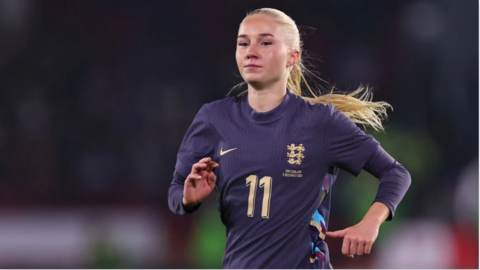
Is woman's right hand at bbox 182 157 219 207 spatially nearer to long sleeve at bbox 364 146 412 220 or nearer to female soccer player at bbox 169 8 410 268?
female soccer player at bbox 169 8 410 268

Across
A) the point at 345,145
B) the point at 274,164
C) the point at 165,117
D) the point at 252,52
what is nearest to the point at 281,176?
the point at 274,164

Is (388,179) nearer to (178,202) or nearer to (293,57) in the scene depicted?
(293,57)

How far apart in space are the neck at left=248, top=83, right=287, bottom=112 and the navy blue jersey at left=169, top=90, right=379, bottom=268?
0.03 meters

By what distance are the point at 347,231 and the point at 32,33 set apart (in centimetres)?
387

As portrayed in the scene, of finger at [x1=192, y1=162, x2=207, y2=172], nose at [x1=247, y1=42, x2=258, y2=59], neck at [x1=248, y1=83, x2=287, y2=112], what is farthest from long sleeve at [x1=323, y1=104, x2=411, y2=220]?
finger at [x1=192, y1=162, x2=207, y2=172]

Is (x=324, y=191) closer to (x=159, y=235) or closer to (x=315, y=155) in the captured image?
(x=315, y=155)

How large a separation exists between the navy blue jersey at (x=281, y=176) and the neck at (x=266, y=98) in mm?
31

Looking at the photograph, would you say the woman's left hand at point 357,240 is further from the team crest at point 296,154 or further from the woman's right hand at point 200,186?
the woman's right hand at point 200,186

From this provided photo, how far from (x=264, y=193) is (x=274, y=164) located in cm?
11

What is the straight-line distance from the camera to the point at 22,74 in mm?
5074

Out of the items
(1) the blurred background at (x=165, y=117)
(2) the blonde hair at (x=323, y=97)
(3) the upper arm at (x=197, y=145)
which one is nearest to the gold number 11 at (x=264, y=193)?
(3) the upper arm at (x=197, y=145)

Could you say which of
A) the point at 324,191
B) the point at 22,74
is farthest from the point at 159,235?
the point at 324,191

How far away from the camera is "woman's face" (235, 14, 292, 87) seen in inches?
91.4

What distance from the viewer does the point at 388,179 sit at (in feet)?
7.46
